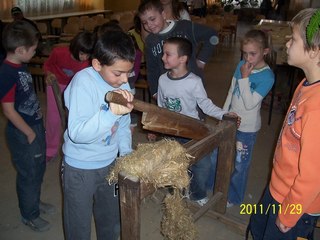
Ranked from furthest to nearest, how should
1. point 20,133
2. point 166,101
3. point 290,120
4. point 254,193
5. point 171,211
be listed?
point 254,193
point 166,101
point 20,133
point 171,211
point 290,120

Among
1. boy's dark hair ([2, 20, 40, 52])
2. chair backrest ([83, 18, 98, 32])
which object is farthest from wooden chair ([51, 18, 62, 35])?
boy's dark hair ([2, 20, 40, 52])

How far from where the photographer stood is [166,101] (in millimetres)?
2344

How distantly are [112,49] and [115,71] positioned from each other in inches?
3.7

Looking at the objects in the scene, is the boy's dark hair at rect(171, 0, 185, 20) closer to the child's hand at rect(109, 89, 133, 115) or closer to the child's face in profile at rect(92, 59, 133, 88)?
the child's face in profile at rect(92, 59, 133, 88)

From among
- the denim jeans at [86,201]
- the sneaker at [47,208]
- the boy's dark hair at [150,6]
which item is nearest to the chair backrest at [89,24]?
the boy's dark hair at [150,6]

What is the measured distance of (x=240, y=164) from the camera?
2.49 m

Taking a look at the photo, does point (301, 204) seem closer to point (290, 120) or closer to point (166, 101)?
point (290, 120)

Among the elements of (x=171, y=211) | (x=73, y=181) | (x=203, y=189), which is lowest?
(x=203, y=189)

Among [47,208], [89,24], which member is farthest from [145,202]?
[89,24]

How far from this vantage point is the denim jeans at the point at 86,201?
1.59m

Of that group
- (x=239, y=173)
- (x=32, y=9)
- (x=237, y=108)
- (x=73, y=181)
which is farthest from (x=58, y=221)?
(x=32, y=9)

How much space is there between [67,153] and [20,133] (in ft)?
2.01

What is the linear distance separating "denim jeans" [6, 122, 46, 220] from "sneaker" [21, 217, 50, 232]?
2.9 inches

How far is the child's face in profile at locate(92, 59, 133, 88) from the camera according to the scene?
1427mm
